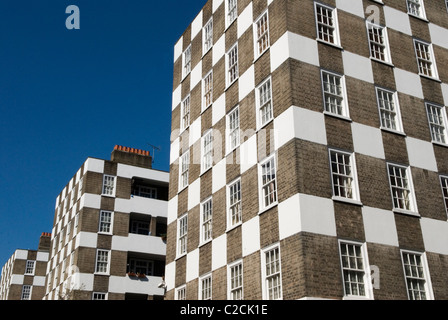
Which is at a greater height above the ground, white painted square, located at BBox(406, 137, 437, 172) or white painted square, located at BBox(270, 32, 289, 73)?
white painted square, located at BBox(270, 32, 289, 73)

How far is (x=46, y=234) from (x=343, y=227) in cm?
7752

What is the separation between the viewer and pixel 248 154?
22.9 m

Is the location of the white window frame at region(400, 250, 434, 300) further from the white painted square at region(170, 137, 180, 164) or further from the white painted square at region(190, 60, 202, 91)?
the white painted square at region(190, 60, 202, 91)

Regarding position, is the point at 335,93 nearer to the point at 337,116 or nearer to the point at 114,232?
the point at 337,116

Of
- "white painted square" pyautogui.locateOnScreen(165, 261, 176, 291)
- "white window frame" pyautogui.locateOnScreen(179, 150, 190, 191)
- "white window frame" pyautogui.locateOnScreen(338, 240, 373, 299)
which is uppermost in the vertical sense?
"white window frame" pyautogui.locateOnScreen(179, 150, 190, 191)

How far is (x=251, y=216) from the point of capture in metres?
21.6

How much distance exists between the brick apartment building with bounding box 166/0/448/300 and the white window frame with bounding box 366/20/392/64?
2.6 inches

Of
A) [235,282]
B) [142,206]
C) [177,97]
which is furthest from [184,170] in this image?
[142,206]

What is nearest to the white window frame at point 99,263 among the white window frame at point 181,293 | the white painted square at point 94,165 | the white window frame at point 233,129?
the white painted square at point 94,165

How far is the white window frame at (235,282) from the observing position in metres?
21.4

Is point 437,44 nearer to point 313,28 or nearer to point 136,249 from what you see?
point 313,28

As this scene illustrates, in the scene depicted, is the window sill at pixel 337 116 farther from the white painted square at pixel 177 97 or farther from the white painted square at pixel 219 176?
the white painted square at pixel 177 97

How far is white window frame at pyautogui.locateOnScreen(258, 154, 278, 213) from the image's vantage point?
67.5 feet

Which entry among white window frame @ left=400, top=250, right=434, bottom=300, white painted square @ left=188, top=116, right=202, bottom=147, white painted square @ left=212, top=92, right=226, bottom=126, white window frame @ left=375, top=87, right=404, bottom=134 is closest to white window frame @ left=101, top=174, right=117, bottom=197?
white painted square @ left=188, top=116, right=202, bottom=147
